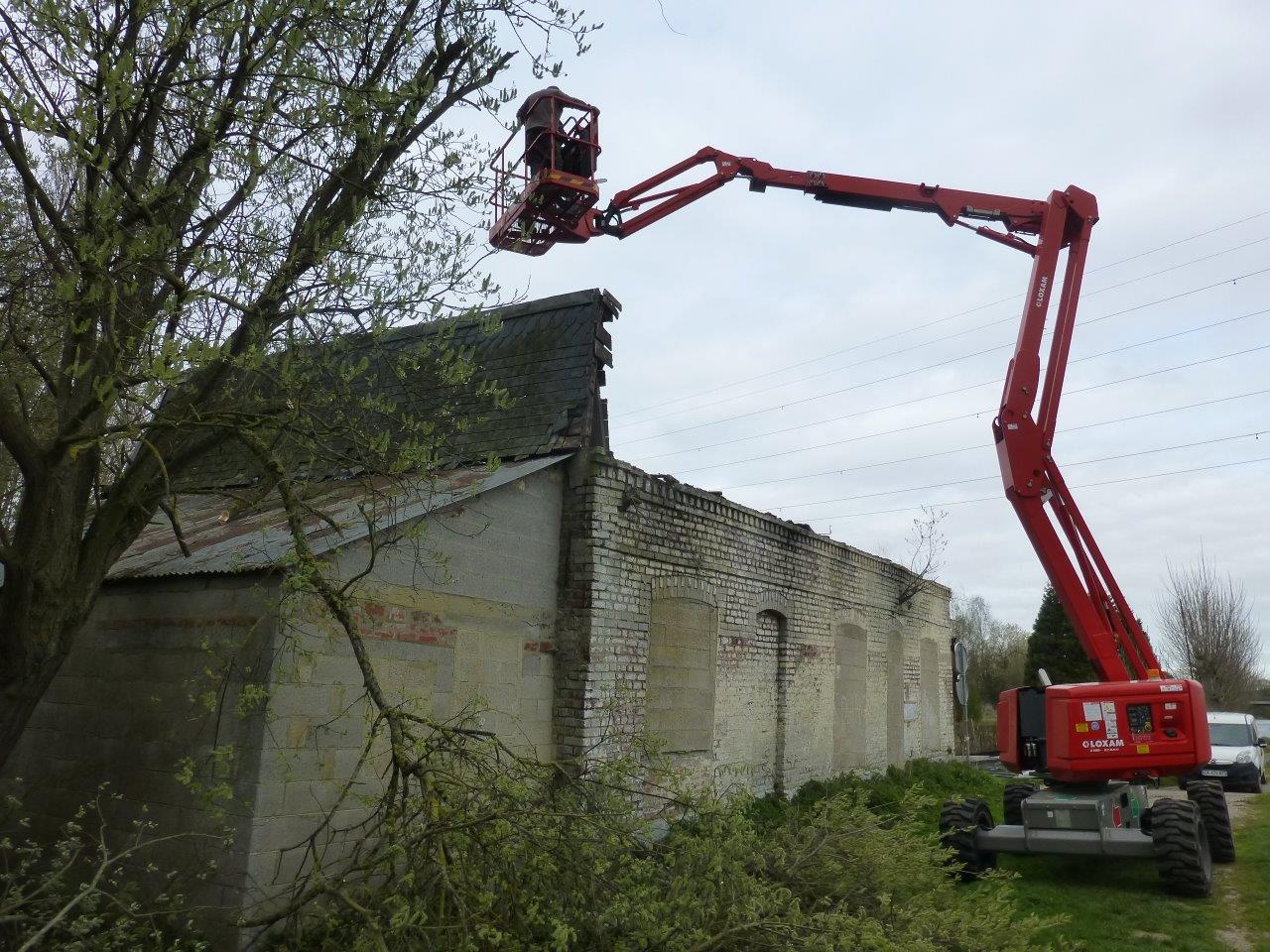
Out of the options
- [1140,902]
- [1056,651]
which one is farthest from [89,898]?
[1056,651]

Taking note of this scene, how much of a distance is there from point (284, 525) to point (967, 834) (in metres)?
6.69

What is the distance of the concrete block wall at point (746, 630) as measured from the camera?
8609mm

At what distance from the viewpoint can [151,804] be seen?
250 inches

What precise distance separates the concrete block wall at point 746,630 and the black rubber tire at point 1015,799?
2.59 m

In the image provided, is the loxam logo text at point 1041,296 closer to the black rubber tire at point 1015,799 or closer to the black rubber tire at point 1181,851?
the black rubber tire at point 1181,851

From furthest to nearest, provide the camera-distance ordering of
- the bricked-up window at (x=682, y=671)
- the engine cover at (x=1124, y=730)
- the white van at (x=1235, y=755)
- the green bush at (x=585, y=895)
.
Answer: the white van at (x=1235, y=755) → the bricked-up window at (x=682, y=671) → the engine cover at (x=1124, y=730) → the green bush at (x=585, y=895)

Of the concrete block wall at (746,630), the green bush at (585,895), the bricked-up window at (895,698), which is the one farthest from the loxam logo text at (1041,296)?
the bricked-up window at (895,698)

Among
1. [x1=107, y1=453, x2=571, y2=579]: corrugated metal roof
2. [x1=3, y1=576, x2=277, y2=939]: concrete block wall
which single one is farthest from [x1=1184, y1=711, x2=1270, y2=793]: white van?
[x1=3, y1=576, x2=277, y2=939]: concrete block wall

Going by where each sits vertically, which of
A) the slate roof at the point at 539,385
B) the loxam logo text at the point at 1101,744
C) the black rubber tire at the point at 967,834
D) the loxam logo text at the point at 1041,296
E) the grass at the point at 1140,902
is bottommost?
the grass at the point at 1140,902

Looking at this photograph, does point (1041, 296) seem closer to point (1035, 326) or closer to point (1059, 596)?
point (1035, 326)

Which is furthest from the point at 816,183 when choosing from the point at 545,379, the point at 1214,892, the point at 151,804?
the point at 151,804

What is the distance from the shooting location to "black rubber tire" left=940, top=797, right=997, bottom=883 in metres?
8.56

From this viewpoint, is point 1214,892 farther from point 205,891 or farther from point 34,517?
point 34,517

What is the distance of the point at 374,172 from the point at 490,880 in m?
4.14
